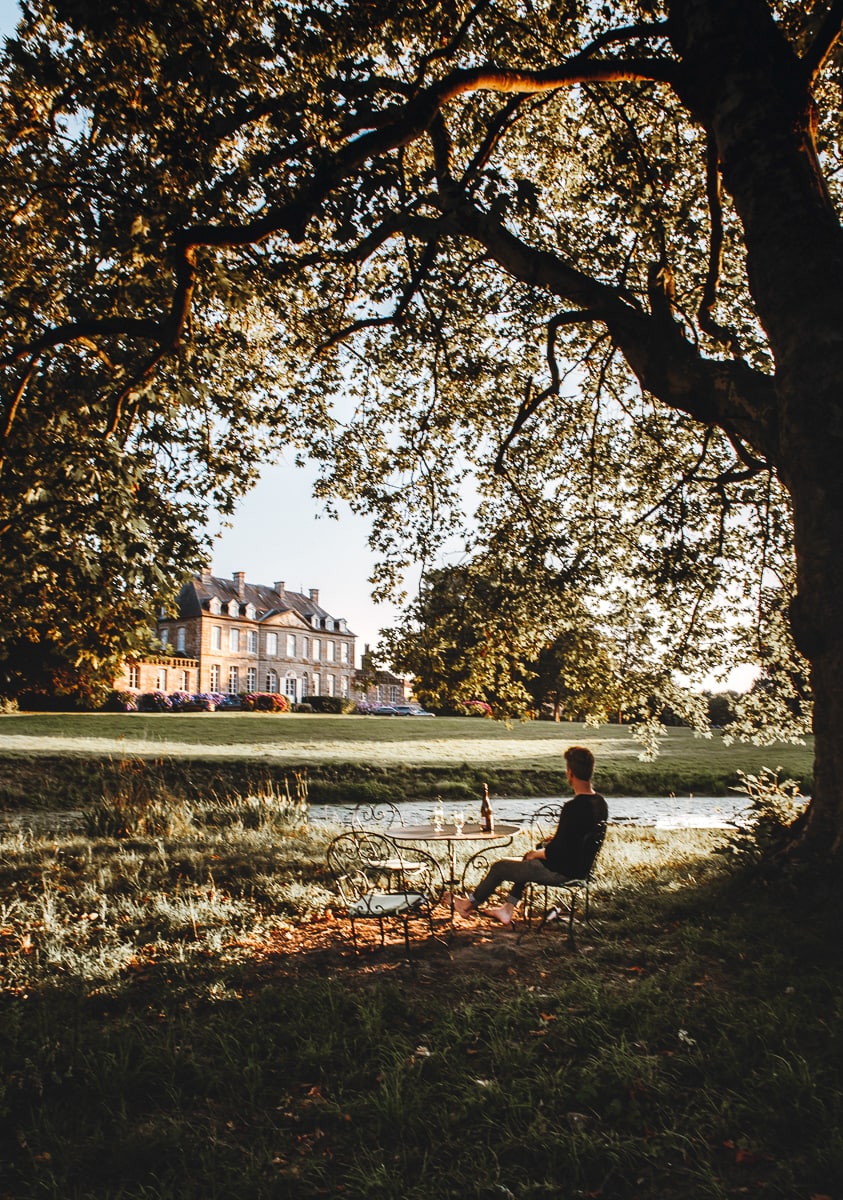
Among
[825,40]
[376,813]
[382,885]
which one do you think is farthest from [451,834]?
[825,40]

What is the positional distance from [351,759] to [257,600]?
50.0 meters

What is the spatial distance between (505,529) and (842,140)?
19.3 feet

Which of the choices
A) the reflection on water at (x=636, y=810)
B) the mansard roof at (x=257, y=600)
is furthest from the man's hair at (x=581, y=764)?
the mansard roof at (x=257, y=600)

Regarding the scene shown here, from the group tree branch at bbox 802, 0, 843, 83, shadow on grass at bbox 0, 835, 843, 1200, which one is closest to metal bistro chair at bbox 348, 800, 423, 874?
shadow on grass at bbox 0, 835, 843, 1200

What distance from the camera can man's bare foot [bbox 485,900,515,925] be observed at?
6.73 metres

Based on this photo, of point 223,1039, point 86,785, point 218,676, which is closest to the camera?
point 223,1039

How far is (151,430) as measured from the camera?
10.1 meters

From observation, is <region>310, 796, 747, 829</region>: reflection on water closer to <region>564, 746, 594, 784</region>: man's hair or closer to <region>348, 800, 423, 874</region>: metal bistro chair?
<region>348, 800, 423, 874</region>: metal bistro chair

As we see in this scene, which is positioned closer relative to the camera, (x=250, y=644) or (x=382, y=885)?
(x=382, y=885)

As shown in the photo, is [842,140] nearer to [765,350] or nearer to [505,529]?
[765,350]

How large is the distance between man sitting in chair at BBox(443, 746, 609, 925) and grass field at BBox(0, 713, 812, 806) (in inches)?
429

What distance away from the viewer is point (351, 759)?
24031 millimetres

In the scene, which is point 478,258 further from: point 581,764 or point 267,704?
point 267,704

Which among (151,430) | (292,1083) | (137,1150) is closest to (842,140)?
A: (151,430)
